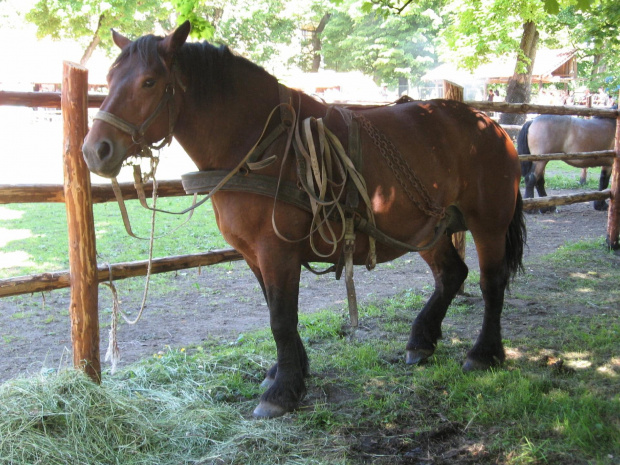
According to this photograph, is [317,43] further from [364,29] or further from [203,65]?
[203,65]

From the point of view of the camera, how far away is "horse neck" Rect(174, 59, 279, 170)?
2.86m

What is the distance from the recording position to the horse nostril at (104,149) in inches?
99.8

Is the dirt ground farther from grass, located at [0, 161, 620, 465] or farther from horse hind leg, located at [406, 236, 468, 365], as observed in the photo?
horse hind leg, located at [406, 236, 468, 365]

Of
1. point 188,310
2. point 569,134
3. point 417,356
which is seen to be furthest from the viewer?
point 569,134

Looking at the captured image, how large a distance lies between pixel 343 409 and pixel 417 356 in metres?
0.86

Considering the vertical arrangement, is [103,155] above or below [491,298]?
above

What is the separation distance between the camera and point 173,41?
104 inches

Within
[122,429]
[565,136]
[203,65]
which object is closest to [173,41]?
[203,65]

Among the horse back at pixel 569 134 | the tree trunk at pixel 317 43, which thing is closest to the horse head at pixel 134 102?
the horse back at pixel 569 134

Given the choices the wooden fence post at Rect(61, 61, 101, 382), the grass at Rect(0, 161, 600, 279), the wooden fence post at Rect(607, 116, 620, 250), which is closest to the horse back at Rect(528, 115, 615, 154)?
the wooden fence post at Rect(607, 116, 620, 250)

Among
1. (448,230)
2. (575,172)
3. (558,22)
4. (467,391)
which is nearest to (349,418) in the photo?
(467,391)

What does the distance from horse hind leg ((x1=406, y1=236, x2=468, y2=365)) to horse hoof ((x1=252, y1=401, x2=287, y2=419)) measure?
1179 millimetres

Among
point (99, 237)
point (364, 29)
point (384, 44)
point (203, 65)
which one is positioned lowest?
point (99, 237)

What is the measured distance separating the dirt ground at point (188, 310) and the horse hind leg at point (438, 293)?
54 cm
